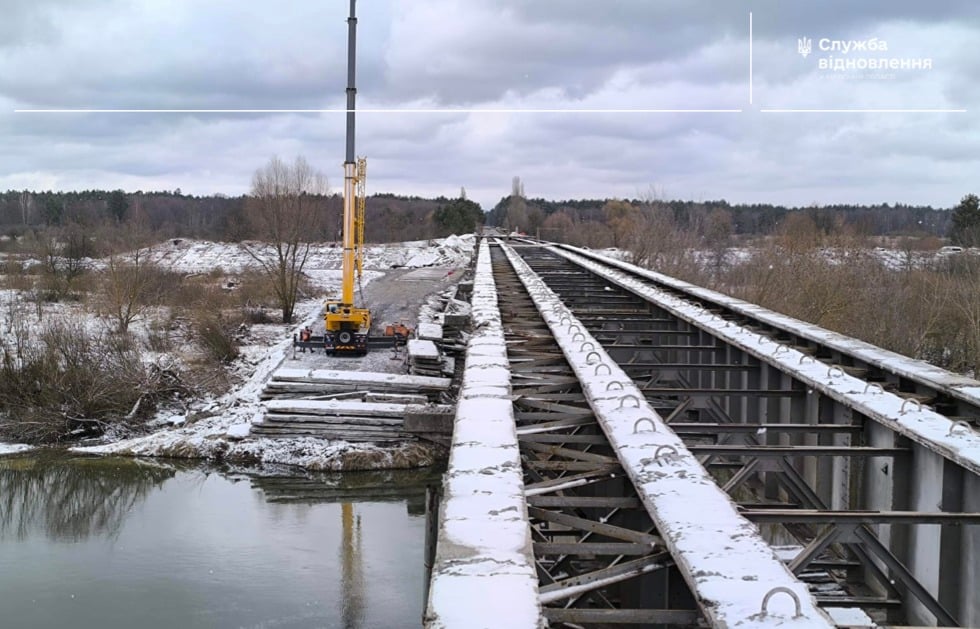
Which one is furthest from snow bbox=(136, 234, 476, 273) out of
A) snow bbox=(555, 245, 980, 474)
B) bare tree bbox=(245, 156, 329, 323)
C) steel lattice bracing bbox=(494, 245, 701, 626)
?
steel lattice bracing bbox=(494, 245, 701, 626)

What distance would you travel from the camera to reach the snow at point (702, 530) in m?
2.36

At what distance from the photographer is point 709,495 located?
325 cm

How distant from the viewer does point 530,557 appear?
2699 mm

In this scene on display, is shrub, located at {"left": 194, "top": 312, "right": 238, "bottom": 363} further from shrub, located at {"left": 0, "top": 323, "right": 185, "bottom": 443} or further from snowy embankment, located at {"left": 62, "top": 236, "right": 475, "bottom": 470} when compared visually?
shrub, located at {"left": 0, "top": 323, "right": 185, "bottom": 443}

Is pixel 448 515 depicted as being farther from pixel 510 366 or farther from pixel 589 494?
pixel 510 366

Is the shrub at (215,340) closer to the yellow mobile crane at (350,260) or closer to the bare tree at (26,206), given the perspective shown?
the yellow mobile crane at (350,260)

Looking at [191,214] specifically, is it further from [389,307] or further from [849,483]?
[849,483]

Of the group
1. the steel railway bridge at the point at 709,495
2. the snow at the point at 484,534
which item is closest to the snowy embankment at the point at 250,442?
the steel railway bridge at the point at 709,495

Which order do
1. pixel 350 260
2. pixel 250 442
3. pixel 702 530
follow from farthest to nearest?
pixel 350 260 → pixel 250 442 → pixel 702 530

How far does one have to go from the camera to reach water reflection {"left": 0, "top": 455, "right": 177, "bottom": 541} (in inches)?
597

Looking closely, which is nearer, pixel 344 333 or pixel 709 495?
pixel 709 495

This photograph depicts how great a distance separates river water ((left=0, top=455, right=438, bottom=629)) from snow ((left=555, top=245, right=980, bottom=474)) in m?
5.88

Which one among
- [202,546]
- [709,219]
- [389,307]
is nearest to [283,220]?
[389,307]

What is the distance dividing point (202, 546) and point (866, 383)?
11548 millimetres
